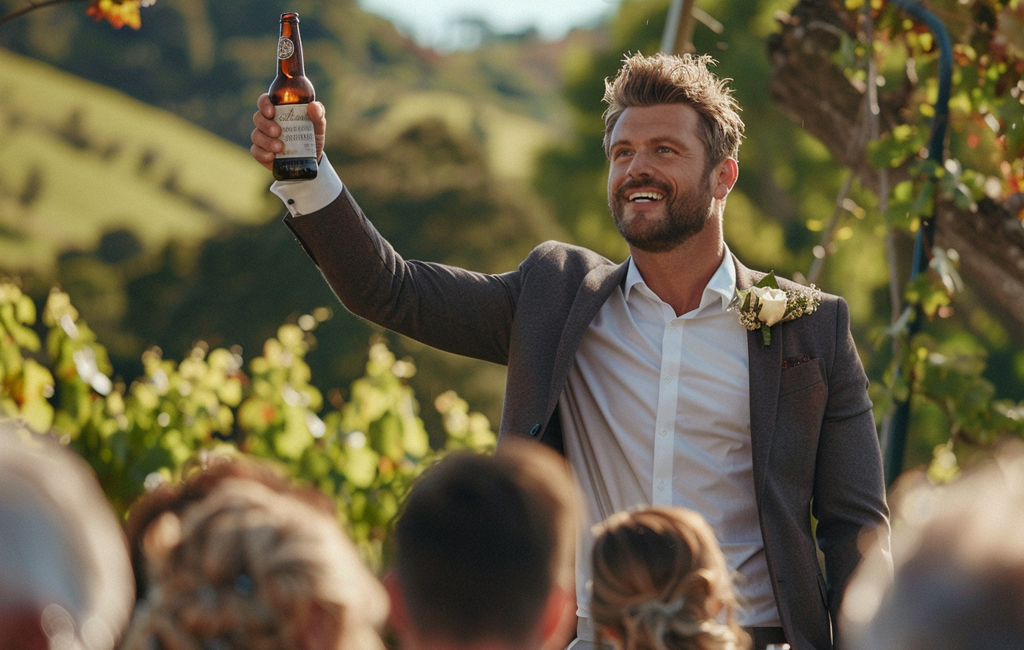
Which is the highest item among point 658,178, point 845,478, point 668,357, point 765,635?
point 658,178

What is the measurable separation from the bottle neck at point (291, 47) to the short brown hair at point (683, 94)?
2.82ft

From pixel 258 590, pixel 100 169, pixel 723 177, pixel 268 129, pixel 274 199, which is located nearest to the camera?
pixel 258 590

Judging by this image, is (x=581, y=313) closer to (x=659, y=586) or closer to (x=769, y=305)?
(x=769, y=305)

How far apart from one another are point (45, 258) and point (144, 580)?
2097cm

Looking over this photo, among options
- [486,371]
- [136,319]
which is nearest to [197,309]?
[136,319]

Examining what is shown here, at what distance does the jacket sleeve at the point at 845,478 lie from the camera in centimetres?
281

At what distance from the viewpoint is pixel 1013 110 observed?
379 cm

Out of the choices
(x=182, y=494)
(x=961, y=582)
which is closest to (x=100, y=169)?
(x=182, y=494)

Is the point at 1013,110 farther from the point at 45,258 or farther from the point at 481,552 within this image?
the point at 45,258

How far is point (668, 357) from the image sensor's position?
2.94 meters

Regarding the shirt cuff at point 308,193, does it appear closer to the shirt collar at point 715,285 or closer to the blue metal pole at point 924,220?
the shirt collar at point 715,285

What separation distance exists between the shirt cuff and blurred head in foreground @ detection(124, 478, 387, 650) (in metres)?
1.31

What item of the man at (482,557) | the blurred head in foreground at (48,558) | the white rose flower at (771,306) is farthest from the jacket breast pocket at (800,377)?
the blurred head in foreground at (48,558)

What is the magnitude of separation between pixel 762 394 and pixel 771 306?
0.23 metres
